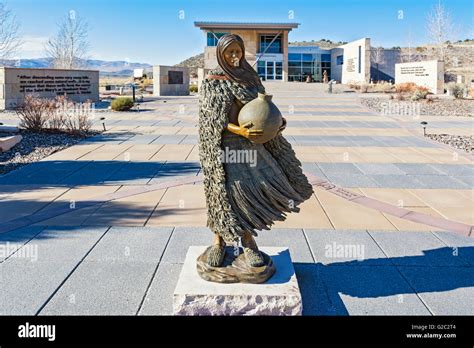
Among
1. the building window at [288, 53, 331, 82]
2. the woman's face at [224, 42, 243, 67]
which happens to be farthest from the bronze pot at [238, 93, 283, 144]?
the building window at [288, 53, 331, 82]

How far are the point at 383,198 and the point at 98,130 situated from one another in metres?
11.2

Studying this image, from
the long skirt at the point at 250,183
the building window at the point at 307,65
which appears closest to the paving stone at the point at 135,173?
the long skirt at the point at 250,183

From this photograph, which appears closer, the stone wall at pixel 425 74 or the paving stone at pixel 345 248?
the paving stone at pixel 345 248

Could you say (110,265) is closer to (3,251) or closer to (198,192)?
(3,251)

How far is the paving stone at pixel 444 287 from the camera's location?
3924mm

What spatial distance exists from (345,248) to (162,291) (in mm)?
2205

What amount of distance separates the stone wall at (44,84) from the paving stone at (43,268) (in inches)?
720

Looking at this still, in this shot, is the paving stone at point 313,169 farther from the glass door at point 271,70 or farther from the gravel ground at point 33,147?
the glass door at point 271,70

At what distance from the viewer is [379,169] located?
980 cm

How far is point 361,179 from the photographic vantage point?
29.1 feet

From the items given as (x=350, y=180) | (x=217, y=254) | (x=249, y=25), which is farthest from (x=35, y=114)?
(x=249, y=25)

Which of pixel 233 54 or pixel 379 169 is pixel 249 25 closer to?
pixel 379 169

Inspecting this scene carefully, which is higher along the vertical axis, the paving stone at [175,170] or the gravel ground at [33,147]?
the gravel ground at [33,147]
